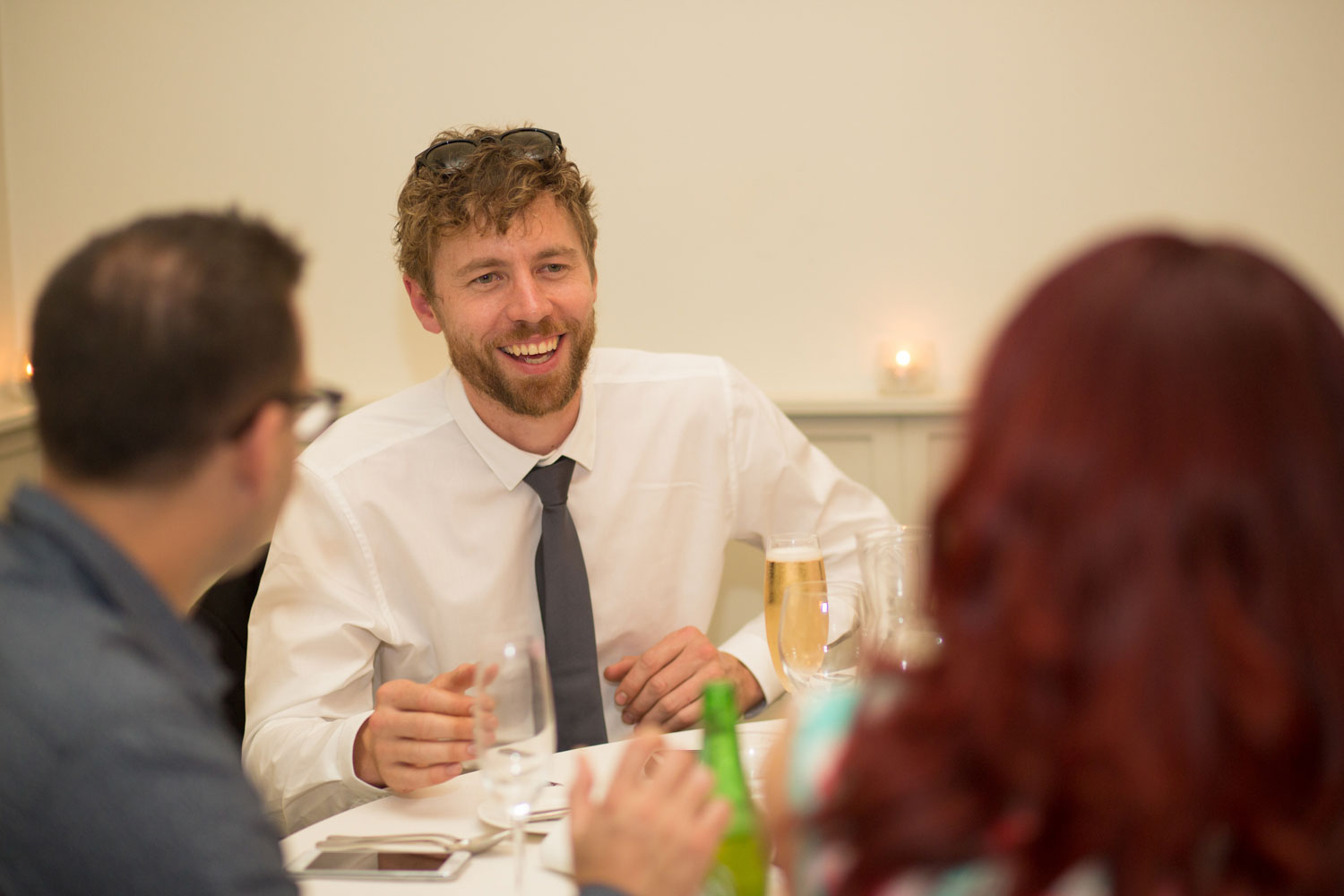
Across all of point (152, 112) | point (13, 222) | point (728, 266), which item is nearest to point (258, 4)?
point (152, 112)

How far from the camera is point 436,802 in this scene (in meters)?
1.44

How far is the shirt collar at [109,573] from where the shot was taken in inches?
37.3

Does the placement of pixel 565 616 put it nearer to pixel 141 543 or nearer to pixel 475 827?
pixel 475 827

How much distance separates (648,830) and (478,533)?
114cm

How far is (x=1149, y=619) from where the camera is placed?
0.65 m

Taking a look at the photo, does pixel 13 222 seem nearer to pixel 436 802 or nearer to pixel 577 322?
pixel 577 322

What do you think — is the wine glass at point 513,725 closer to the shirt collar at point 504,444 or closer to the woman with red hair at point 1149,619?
the woman with red hair at point 1149,619

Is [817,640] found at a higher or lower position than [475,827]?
higher

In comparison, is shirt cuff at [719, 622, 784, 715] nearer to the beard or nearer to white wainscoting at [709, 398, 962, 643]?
the beard

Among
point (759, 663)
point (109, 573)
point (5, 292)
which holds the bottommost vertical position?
point (759, 663)

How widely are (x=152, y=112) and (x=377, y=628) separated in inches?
84.7

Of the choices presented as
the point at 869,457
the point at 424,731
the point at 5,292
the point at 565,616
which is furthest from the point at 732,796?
the point at 5,292

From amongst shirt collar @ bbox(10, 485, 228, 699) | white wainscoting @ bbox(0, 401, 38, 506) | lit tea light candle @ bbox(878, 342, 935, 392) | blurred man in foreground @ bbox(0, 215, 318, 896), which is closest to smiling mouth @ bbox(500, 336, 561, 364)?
blurred man in foreground @ bbox(0, 215, 318, 896)

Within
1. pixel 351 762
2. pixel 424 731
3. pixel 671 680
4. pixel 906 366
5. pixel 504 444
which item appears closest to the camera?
pixel 424 731
